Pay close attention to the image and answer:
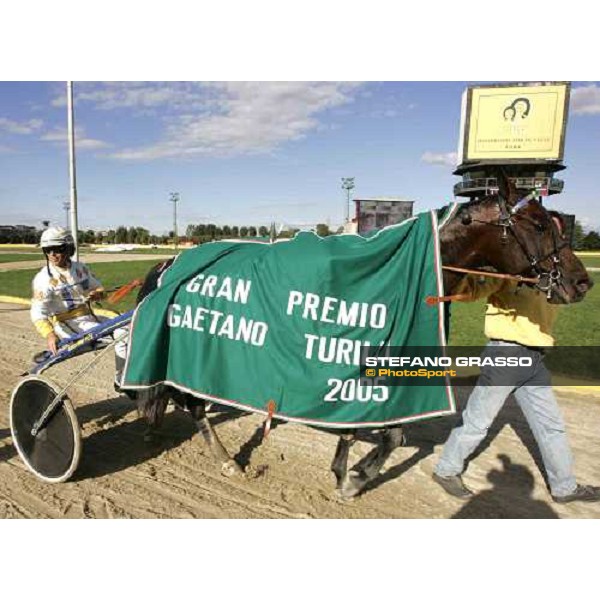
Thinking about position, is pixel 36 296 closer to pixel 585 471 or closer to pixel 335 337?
pixel 335 337

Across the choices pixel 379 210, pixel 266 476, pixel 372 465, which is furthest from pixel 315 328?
pixel 379 210

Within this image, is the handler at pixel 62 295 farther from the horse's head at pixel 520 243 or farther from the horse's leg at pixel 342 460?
the horse's head at pixel 520 243

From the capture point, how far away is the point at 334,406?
2.90m

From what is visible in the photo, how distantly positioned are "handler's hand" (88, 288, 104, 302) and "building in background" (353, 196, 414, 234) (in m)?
25.2

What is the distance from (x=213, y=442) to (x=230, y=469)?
10.6 inches

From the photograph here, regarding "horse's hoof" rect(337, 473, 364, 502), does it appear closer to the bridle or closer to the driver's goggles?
the bridle

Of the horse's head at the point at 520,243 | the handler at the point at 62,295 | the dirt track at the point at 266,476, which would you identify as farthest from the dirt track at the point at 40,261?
the horse's head at the point at 520,243

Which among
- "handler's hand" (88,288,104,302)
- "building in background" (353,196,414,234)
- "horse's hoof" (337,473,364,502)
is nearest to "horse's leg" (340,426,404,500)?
"horse's hoof" (337,473,364,502)

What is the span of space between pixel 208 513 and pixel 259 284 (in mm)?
1490

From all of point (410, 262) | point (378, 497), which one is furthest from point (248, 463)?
point (410, 262)

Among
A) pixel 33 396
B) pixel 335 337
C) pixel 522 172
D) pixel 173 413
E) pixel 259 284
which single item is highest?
pixel 522 172

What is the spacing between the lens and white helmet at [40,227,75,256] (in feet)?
13.2

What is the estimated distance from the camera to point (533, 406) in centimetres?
321

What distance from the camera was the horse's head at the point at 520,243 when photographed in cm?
274
